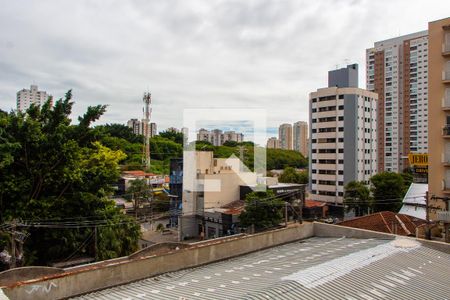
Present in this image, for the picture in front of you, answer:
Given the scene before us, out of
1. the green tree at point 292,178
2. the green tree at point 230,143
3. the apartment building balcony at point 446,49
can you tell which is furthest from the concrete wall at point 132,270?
the green tree at point 292,178

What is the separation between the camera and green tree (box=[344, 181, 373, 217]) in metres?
26.0

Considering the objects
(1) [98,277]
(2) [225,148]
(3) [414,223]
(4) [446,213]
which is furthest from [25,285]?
(2) [225,148]

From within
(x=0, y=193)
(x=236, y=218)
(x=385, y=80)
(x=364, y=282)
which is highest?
(x=385, y=80)

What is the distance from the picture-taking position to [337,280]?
500 cm

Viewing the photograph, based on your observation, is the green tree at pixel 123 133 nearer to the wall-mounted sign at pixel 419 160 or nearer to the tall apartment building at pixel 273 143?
the tall apartment building at pixel 273 143

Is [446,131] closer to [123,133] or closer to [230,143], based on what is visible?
[230,143]

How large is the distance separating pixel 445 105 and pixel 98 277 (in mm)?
13730

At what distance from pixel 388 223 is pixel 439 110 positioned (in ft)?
15.5

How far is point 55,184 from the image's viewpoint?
9156mm

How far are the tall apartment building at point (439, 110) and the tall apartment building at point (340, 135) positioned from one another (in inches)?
693

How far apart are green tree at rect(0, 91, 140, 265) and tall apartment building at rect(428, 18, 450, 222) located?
11.7 meters

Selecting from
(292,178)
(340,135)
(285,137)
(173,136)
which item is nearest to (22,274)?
(340,135)

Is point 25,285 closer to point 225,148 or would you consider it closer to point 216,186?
point 216,186

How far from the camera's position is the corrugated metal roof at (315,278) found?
15.3ft
